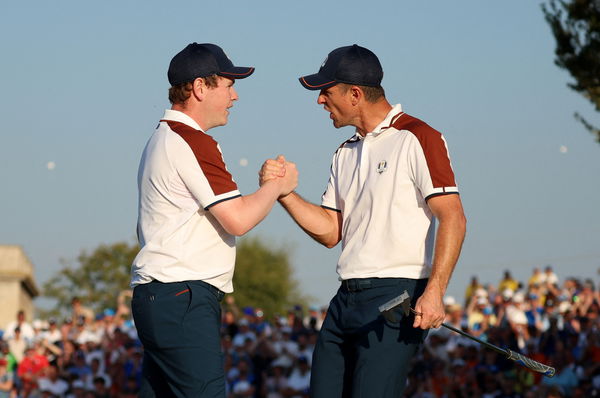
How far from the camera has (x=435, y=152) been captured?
5328 mm

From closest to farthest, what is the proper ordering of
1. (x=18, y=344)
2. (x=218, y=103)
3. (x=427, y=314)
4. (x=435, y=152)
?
(x=427, y=314), (x=435, y=152), (x=218, y=103), (x=18, y=344)

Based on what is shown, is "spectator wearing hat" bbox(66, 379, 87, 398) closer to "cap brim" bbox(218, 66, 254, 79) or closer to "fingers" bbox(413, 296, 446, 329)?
"cap brim" bbox(218, 66, 254, 79)

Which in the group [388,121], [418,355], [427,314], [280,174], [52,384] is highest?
[388,121]

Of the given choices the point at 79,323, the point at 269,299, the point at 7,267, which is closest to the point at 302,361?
the point at 79,323

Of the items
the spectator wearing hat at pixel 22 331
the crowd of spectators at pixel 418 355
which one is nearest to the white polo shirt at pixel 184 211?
the crowd of spectators at pixel 418 355

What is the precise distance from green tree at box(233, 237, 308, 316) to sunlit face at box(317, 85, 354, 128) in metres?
60.6

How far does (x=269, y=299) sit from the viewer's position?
6812 cm

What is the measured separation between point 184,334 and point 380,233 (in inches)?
44.0

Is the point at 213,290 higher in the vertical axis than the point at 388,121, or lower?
lower

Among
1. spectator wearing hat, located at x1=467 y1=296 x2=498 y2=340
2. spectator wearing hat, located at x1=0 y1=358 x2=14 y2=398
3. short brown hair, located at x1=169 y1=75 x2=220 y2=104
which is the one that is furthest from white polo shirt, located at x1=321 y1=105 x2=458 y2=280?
spectator wearing hat, located at x1=0 y1=358 x2=14 y2=398

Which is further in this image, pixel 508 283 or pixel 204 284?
pixel 508 283

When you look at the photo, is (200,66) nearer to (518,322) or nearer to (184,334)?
(184,334)

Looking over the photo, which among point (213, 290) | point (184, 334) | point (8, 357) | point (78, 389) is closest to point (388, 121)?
point (213, 290)

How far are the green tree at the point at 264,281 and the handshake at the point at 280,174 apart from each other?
60544 millimetres
